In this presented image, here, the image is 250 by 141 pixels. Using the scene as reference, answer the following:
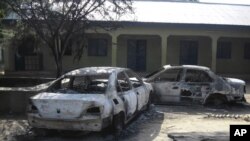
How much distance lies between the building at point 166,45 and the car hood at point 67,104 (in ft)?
43.8

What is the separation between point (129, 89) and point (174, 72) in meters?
5.55

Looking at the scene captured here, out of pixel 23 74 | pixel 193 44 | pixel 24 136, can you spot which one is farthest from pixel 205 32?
pixel 24 136

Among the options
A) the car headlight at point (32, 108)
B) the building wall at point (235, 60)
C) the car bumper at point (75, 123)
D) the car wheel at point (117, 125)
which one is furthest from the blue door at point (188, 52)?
the car headlight at point (32, 108)

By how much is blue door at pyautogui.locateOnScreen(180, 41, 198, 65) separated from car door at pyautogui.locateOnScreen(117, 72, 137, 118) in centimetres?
1466

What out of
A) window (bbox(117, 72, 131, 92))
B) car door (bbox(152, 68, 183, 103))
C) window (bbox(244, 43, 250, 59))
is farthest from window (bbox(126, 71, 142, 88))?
window (bbox(244, 43, 250, 59))

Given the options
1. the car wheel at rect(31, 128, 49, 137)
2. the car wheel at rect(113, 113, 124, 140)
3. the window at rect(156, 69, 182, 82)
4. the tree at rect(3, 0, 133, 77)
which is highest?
the tree at rect(3, 0, 133, 77)

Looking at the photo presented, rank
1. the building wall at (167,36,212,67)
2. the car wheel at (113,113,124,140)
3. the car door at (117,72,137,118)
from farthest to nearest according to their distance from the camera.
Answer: the building wall at (167,36,212,67), the car door at (117,72,137,118), the car wheel at (113,113,124,140)

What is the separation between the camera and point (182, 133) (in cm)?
904

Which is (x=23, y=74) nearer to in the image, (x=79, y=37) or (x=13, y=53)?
(x=13, y=53)

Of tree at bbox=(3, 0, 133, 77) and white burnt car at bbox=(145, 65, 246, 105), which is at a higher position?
tree at bbox=(3, 0, 133, 77)

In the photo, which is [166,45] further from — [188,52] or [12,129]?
[12,129]

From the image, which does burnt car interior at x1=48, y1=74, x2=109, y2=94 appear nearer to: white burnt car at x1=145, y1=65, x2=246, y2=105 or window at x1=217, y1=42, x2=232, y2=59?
white burnt car at x1=145, y1=65, x2=246, y2=105

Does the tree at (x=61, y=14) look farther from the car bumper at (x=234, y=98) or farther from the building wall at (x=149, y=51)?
the building wall at (x=149, y=51)

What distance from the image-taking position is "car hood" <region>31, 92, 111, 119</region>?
8102mm
